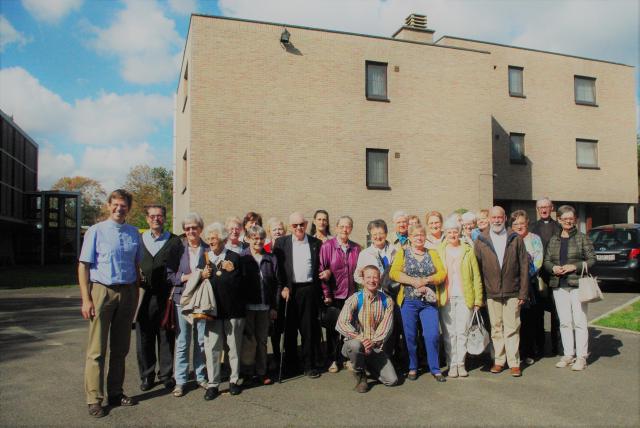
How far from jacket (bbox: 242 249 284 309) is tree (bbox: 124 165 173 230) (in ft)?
184

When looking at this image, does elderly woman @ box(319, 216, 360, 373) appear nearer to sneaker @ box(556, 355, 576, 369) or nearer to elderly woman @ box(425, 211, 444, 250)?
elderly woman @ box(425, 211, 444, 250)

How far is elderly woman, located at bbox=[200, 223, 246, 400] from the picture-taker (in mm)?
5699

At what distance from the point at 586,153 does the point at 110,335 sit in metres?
23.7

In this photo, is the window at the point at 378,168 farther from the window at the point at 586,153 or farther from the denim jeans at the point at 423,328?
the denim jeans at the point at 423,328

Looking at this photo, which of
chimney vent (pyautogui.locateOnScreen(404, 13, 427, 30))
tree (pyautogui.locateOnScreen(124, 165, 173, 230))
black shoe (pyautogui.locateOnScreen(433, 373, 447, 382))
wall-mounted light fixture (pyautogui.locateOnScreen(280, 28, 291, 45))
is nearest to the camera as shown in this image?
black shoe (pyautogui.locateOnScreen(433, 373, 447, 382))

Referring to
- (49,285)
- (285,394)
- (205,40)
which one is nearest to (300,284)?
(285,394)

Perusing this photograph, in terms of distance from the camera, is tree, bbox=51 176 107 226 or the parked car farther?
tree, bbox=51 176 107 226

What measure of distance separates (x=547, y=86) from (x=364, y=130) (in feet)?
33.1

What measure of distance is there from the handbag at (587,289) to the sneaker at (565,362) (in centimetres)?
79

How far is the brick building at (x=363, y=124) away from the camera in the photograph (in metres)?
16.5

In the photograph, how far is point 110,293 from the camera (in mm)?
5285

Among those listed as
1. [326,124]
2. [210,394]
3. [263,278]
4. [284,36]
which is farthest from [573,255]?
[284,36]

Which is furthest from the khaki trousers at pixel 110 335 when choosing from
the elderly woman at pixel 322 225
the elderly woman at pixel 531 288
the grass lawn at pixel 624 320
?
the grass lawn at pixel 624 320

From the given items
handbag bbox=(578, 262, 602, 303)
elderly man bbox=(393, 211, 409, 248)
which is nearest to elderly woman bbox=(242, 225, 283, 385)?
elderly man bbox=(393, 211, 409, 248)
